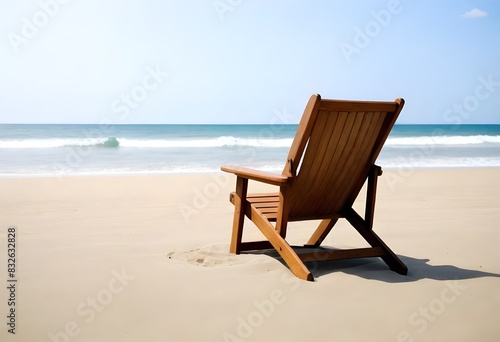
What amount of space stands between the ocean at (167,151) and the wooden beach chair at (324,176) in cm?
884

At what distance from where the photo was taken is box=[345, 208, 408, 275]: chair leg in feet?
12.5

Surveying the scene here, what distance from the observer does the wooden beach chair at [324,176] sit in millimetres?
3443

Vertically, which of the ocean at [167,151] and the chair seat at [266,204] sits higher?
the chair seat at [266,204]

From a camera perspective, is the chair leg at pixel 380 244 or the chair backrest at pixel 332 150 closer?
the chair backrest at pixel 332 150

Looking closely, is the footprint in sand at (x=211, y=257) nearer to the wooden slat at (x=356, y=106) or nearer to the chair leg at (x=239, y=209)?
the chair leg at (x=239, y=209)

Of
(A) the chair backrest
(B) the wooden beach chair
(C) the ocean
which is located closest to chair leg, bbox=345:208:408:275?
(B) the wooden beach chair

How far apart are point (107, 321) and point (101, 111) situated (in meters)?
38.4

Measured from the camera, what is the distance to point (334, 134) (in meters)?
3.54

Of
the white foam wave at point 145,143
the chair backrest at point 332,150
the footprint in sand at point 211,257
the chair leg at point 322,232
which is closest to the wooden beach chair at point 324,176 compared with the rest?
the chair backrest at point 332,150

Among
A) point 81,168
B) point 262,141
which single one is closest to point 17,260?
point 81,168

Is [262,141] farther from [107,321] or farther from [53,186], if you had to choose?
[107,321]

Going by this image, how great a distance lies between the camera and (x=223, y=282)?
3424 mm

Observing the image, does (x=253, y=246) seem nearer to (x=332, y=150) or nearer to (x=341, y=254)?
(x=341, y=254)

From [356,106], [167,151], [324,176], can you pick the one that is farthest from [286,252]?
[167,151]
